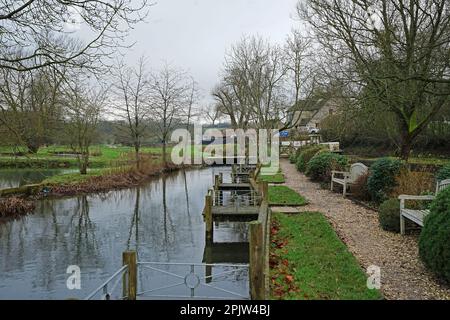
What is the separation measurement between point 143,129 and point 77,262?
23.0 metres

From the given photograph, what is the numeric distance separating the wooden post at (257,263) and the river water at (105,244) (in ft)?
3.73

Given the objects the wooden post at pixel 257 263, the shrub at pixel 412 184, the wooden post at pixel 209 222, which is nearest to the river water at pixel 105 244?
the wooden post at pixel 209 222

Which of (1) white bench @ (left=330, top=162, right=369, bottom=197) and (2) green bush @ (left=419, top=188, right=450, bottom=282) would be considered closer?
(2) green bush @ (left=419, top=188, right=450, bottom=282)

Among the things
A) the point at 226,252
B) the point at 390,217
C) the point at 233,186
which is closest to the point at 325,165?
the point at 233,186

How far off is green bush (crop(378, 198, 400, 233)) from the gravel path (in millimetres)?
192

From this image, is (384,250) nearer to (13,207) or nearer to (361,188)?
(361,188)

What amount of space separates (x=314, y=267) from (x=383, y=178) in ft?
20.8

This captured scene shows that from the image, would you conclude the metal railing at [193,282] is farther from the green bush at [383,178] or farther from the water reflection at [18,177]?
the water reflection at [18,177]

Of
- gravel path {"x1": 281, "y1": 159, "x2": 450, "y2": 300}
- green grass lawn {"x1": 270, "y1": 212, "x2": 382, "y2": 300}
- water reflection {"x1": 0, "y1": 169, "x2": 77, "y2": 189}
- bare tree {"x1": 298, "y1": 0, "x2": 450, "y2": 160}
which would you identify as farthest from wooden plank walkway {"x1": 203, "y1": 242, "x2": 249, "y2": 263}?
water reflection {"x1": 0, "y1": 169, "x2": 77, "y2": 189}

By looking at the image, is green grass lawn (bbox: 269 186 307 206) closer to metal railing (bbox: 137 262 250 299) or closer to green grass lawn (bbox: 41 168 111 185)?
metal railing (bbox: 137 262 250 299)

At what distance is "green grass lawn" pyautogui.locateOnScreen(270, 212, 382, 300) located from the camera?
18.6ft

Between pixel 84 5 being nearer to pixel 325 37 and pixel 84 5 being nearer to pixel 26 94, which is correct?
pixel 26 94

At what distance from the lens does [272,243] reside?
29.1 ft
